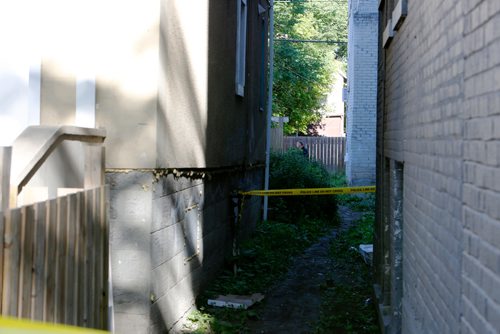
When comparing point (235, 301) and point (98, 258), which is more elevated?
point (98, 258)

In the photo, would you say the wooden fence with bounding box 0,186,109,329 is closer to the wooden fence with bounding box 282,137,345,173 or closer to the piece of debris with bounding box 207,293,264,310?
the piece of debris with bounding box 207,293,264,310

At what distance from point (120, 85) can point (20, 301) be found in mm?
4084

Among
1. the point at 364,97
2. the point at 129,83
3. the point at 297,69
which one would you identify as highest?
the point at 297,69

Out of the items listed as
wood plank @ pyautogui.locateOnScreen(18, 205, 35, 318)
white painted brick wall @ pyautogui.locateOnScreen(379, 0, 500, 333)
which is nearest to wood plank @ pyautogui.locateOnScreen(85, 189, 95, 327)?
wood plank @ pyautogui.locateOnScreen(18, 205, 35, 318)

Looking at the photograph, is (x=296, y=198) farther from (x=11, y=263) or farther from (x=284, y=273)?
(x=11, y=263)

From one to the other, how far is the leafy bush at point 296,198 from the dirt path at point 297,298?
3531mm

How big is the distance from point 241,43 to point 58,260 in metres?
9.32

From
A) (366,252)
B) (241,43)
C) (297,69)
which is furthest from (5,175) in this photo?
(297,69)

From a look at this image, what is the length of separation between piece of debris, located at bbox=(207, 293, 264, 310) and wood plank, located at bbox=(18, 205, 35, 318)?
5.94 metres

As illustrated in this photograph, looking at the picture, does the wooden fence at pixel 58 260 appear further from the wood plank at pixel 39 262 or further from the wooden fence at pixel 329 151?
the wooden fence at pixel 329 151

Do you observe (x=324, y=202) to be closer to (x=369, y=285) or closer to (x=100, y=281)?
(x=369, y=285)

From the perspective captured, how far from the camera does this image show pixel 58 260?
133 inches

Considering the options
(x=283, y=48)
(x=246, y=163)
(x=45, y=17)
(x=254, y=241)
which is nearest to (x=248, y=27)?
(x=246, y=163)

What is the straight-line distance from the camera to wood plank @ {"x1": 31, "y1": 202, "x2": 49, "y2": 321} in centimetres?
307
